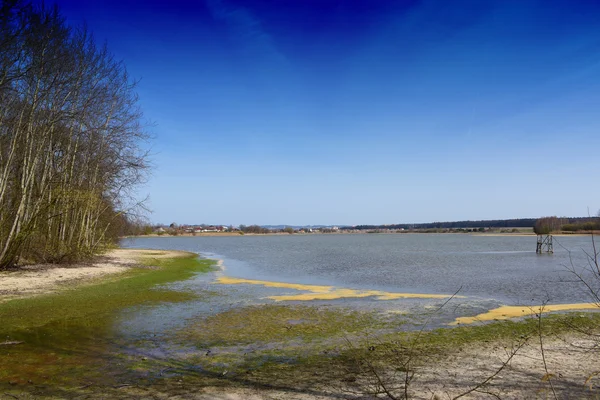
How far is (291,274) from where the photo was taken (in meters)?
26.2

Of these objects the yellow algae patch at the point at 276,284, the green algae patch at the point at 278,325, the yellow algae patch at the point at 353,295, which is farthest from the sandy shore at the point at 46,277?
the yellow algae patch at the point at 353,295

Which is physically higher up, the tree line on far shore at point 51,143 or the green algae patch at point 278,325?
the tree line on far shore at point 51,143

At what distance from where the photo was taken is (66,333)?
964 cm

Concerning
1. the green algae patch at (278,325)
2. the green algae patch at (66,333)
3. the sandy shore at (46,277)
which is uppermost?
the sandy shore at (46,277)

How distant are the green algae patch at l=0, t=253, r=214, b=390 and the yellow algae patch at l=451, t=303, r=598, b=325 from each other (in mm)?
9177

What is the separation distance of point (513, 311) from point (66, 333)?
1302cm

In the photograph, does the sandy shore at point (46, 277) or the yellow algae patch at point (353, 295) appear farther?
the yellow algae patch at point (353, 295)

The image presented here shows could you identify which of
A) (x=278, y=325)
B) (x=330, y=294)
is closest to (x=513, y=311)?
(x=330, y=294)

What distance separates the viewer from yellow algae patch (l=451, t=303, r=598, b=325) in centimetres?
1196

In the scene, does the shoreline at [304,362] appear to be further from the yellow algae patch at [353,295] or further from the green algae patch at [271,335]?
the yellow algae patch at [353,295]

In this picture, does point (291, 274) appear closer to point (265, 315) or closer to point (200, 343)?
point (265, 315)

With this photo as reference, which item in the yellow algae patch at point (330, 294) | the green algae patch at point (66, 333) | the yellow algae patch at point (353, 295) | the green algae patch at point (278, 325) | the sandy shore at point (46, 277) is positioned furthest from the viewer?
the yellow algae patch at point (330, 294)

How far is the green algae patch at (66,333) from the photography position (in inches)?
265

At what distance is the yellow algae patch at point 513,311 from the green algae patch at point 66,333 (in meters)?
9.18
